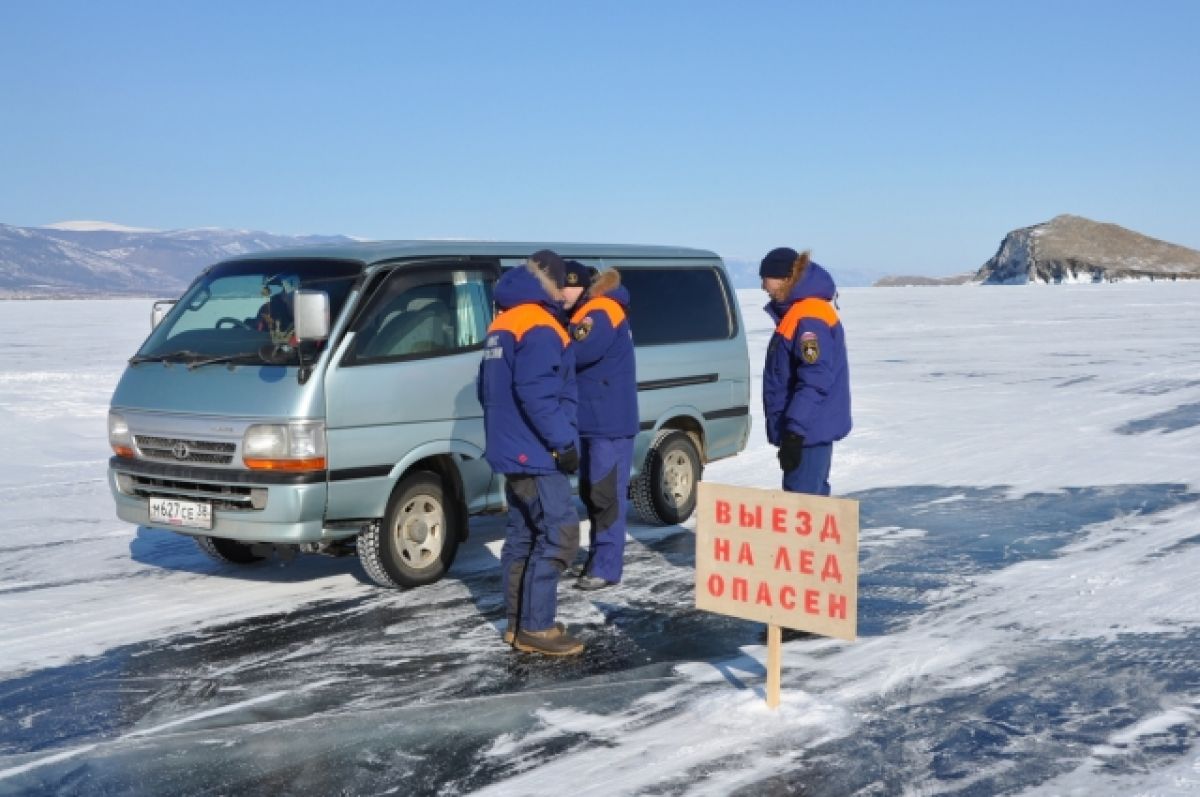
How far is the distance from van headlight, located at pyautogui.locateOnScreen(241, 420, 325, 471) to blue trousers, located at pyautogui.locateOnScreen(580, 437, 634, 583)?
1516mm

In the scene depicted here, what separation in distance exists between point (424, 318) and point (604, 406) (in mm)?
1228

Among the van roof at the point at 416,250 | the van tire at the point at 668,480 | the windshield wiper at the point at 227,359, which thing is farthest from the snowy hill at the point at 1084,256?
the windshield wiper at the point at 227,359

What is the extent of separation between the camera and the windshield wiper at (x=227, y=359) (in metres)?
7.02

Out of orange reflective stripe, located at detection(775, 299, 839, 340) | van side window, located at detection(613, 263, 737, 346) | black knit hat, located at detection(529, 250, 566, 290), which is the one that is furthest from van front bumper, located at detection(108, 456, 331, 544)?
van side window, located at detection(613, 263, 737, 346)

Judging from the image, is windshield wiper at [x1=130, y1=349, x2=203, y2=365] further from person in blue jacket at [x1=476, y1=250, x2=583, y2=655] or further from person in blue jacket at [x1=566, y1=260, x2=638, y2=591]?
person in blue jacket at [x1=566, y1=260, x2=638, y2=591]

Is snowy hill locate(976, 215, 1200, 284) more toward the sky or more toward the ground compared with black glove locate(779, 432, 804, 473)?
more toward the sky

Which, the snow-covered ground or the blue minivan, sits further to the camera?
the blue minivan

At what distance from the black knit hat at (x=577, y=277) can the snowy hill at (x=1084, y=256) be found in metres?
171

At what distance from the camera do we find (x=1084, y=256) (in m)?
182

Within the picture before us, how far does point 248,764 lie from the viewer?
4629mm

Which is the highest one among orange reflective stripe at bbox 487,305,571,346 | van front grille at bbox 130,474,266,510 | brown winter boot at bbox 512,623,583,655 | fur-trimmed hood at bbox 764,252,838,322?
fur-trimmed hood at bbox 764,252,838,322

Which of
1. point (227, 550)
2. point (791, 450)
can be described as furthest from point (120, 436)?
point (791, 450)

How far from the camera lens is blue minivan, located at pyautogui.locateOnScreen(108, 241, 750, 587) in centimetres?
676

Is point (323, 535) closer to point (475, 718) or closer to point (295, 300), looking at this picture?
point (295, 300)
